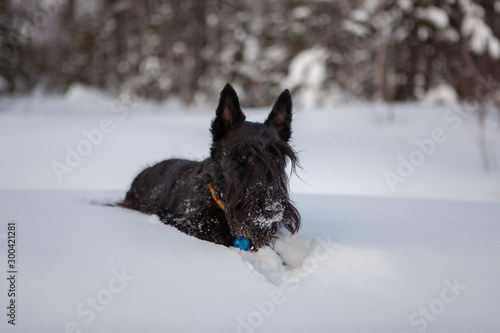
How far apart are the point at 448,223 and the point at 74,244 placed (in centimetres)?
334

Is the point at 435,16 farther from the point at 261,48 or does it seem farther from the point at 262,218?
the point at 262,218

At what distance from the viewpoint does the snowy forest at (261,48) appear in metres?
13.6

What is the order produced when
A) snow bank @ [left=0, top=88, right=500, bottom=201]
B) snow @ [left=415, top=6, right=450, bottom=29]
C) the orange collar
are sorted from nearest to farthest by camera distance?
the orange collar, snow bank @ [left=0, top=88, right=500, bottom=201], snow @ [left=415, top=6, right=450, bottom=29]

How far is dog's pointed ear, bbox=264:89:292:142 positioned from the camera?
140 inches

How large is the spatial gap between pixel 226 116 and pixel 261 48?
907 inches

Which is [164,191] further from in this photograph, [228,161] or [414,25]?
[414,25]

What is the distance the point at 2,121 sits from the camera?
11.5 metres

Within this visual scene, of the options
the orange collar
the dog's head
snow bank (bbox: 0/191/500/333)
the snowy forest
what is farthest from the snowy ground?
the snowy forest

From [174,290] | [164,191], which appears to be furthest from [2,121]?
[174,290]

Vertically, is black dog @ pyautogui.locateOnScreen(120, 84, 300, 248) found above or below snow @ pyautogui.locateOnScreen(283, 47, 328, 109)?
below

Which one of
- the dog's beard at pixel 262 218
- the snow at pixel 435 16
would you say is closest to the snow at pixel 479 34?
the snow at pixel 435 16

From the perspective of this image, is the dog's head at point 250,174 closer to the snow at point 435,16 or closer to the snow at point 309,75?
the snow at point 309,75

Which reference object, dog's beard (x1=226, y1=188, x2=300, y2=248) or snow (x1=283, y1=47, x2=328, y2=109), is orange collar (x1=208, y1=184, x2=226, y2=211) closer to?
dog's beard (x1=226, y1=188, x2=300, y2=248)

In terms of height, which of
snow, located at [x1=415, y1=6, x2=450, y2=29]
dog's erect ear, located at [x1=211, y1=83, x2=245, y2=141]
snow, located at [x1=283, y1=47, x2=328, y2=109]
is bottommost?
dog's erect ear, located at [x1=211, y1=83, x2=245, y2=141]
